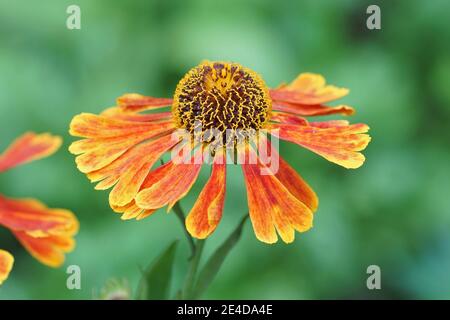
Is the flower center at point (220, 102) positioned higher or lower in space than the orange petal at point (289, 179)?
higher

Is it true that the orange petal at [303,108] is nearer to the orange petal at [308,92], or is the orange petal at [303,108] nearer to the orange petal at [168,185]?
the orange petal at [308,92]

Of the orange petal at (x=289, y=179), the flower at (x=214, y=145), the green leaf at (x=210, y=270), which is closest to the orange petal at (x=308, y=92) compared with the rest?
the flower at (x=214, y=145)

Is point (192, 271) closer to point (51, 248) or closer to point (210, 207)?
point (210, 207)

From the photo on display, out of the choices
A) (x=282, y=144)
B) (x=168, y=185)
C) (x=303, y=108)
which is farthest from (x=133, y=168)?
(x=282, y=144)

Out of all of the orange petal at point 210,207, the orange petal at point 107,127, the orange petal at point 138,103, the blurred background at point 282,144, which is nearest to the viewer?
the orange petal at point 210,207

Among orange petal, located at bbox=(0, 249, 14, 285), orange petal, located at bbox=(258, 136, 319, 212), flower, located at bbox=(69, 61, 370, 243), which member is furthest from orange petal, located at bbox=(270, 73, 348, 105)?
orange petal, located at bbox=(0, 249, 14, 285)

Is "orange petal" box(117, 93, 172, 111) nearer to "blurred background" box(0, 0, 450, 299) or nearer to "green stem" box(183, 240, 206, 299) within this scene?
"green stem" box(183, 240, 206, 299)

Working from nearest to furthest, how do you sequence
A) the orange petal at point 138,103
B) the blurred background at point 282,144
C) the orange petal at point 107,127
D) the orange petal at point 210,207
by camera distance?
1. the orange petal at point 210,207
2. the orange petal at point 107,127
3. the orange petal at point 138,103
4. the blurred background at point 282,144
